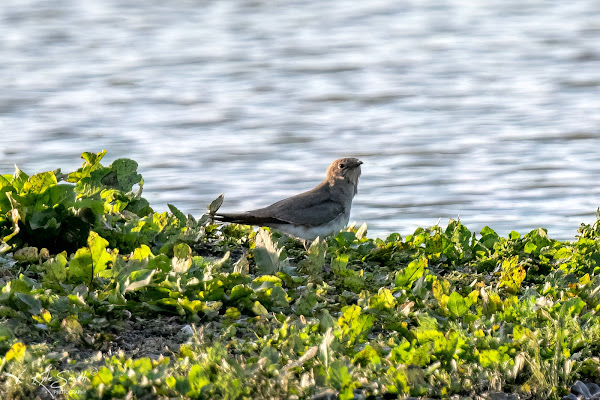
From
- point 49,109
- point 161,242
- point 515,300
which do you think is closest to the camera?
point 515,300

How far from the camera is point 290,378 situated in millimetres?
3814

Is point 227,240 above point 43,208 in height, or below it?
below

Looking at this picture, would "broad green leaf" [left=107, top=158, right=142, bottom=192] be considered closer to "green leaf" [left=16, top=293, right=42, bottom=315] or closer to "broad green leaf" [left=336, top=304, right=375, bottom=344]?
"green leaf" [left=16, top=293, right=42, bottom=315]

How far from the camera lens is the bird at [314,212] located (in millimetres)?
6352

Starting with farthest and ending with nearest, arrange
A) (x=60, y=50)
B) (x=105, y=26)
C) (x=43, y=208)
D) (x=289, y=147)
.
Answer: (x=105, y=26), (x=60, y=50), (x=289, y=147), (x=43, y=208)

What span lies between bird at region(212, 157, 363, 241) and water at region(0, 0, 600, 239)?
94 centimetres

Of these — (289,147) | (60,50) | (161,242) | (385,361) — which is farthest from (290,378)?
(60,50)

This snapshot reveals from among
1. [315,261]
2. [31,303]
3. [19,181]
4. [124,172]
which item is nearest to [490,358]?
[315,261]

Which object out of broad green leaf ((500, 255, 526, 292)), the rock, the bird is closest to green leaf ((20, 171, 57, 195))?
the bird

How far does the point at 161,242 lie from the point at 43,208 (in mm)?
734

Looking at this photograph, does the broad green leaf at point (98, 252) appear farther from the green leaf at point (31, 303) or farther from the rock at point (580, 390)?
the rock at point (580, 390)

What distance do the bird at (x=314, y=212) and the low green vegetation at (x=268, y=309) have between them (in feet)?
0.49

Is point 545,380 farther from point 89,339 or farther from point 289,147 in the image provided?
point 289,147

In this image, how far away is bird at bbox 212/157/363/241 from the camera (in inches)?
250
